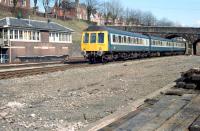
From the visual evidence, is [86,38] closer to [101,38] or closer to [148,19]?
[101,38]

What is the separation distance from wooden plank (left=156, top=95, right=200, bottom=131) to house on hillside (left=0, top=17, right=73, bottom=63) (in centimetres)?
3545

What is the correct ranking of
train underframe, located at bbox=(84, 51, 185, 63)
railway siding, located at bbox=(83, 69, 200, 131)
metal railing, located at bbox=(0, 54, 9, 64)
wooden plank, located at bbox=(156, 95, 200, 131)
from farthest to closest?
metal railing, located at bbox=(0, 54, 9, 64) → train underframe, located at bbox=(84, 51, 185, 63) → railway siding, located at bbox=(83, 69, 200, 131) → wooden plank, located at bbox=(156, 95, 200, 131)

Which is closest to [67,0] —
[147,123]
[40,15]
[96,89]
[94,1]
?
[94,1]

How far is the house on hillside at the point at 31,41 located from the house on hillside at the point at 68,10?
3801 centimetres

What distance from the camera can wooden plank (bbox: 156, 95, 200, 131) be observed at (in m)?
6.79

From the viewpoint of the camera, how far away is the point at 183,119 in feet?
24.4

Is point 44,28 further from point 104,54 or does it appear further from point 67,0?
point 67,0

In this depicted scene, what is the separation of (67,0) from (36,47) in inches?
2279

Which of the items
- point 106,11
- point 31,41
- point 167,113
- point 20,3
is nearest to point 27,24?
point 31,41

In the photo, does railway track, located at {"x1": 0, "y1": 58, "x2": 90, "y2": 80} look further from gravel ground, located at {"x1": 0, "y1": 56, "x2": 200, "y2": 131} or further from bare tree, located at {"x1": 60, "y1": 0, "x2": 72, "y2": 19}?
bare tree, located at {"x1": 60, "y1": 0, "x2": 72, "y2": 19}

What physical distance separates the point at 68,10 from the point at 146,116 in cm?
10234

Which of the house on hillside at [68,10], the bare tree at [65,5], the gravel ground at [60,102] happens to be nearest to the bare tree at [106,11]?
the house on hillside at [68,10]

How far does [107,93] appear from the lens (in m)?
13.4

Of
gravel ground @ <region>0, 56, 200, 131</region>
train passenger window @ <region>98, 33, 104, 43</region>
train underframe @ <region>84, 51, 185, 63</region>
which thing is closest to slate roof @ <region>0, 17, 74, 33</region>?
train underframe @ <region>84, 51, 185, 63</region>
